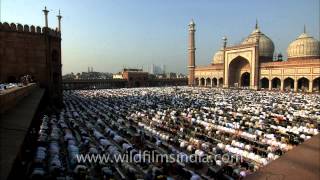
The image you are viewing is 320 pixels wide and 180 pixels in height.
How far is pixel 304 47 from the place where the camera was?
1565 inches

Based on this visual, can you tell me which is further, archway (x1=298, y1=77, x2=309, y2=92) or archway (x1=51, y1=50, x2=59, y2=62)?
archway (x1=298, y1=77, x2=309, y2=92)

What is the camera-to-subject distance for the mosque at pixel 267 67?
3519cm

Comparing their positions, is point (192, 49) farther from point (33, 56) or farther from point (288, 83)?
point (33, 56)

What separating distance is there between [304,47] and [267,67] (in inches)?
260

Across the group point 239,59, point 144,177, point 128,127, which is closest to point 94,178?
point 144,177

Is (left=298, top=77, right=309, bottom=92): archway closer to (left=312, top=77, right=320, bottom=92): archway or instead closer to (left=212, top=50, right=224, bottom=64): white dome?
(left=312, top=77, right=320, bottom=92): archway

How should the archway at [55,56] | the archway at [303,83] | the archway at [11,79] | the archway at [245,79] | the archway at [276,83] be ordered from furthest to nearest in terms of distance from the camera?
the archway at [245,79], the archway at [276,83], the archway at [303,83], the archway at [55,56], the archway at [11,79]

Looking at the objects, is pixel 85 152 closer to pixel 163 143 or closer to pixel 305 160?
pixel 163 143

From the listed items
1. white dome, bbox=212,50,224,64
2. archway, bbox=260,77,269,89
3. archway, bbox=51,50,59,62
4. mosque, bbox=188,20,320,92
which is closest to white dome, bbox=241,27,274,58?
mosque, bbox=188,20,320,92

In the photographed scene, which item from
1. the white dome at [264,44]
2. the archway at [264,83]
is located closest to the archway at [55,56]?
the archway at [264,83]

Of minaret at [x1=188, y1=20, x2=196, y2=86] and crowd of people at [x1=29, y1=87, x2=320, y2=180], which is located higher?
minaret at [x1=188, y1=20, x2=196, y2=86]

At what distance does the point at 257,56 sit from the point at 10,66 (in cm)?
3311

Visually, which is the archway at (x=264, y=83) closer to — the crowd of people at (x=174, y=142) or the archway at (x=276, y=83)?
the archway at (x=276, y=83)

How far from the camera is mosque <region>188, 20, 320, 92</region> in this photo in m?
35.2
